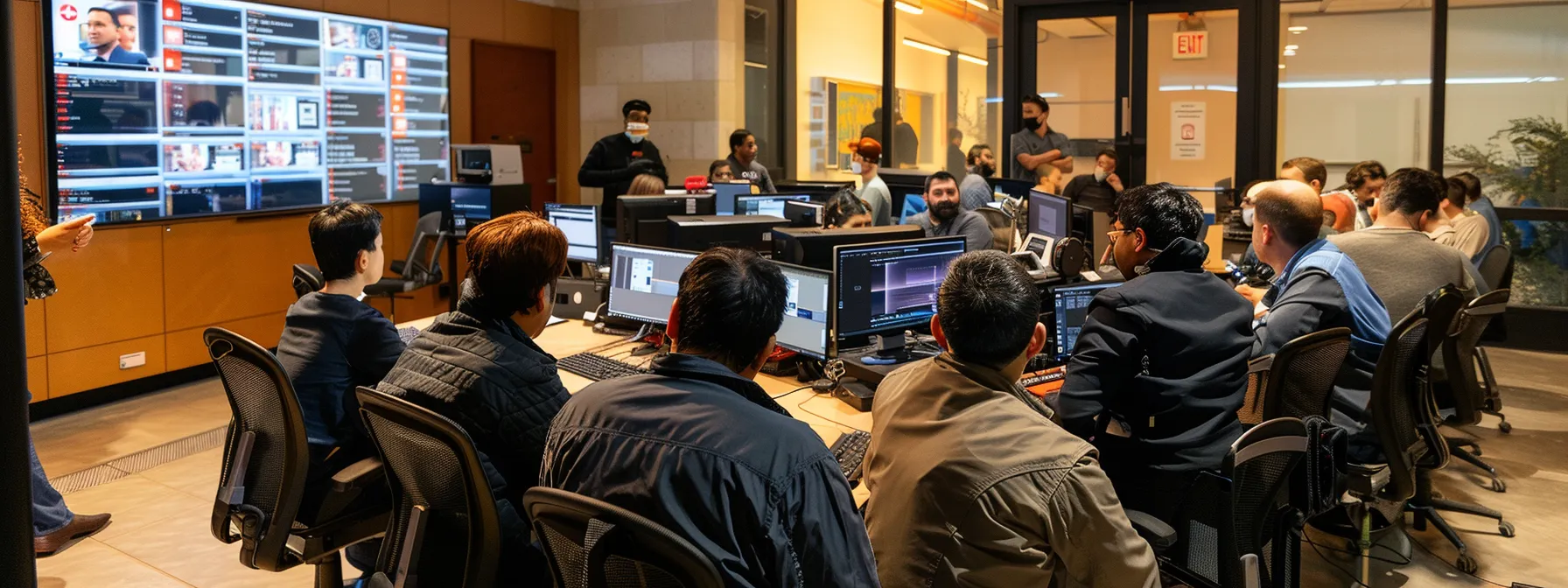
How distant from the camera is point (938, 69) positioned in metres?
10.1

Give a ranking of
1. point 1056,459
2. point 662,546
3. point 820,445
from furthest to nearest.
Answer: point 1056,459 < point 820,445 < point 662,546

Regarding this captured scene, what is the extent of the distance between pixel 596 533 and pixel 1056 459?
2.52ft

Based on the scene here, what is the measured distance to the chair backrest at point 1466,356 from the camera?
13.6ft

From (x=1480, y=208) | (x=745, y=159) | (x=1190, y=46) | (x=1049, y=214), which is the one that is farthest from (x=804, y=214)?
(x=1190, y=46)

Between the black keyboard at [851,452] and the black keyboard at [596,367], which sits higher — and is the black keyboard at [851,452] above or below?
below

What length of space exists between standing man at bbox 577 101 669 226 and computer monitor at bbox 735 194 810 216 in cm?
143

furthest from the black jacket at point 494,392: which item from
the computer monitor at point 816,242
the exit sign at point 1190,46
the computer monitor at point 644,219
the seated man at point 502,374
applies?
the exit sign at point 1190,46

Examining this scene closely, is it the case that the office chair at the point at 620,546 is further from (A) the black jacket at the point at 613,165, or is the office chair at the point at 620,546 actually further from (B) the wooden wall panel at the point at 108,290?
(A) the black jacket at the point at 613,165

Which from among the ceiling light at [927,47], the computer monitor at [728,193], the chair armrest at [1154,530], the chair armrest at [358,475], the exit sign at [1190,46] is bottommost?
the chair armrest at [1154,530]

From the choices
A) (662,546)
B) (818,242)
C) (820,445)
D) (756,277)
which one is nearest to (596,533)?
(662,546)

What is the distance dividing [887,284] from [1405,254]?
2.10 meters

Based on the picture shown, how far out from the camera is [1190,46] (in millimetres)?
8844

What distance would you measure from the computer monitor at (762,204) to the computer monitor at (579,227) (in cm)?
83

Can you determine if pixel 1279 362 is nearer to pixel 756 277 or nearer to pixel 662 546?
pixel 756 277
